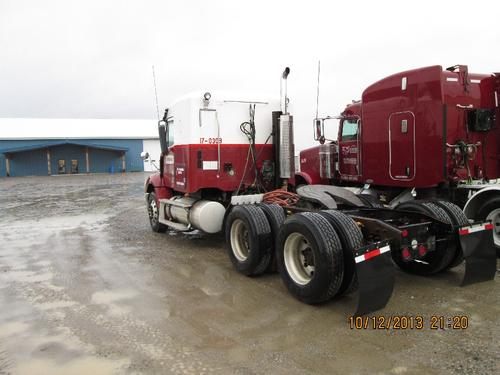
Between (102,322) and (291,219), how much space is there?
2.27 metres

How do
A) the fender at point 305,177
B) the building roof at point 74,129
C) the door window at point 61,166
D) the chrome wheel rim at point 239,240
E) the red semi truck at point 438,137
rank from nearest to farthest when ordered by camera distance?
the chrome wheel rim at point 239,240 → the red semi truck at point 438,137 → the fender at point 305,177 → the door window at point 61,166 → the building roof at point 74,129

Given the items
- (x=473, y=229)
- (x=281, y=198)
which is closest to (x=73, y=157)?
(x=281, y=198)

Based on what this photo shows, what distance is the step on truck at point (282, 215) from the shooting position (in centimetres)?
458

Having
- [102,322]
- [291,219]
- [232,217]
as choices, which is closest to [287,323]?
[291,219]

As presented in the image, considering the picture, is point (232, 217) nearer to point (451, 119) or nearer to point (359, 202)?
point (359, 202)

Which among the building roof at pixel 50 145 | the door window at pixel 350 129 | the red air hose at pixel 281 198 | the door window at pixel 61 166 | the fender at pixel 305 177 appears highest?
the building roof at pixel 50 145

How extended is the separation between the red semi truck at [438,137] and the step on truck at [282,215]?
5.08 ft

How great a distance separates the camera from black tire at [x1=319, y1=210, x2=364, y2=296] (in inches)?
180

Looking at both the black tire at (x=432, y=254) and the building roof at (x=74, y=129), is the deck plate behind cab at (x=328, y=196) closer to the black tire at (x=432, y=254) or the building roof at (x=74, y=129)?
the black tire at (x=432, y=254)

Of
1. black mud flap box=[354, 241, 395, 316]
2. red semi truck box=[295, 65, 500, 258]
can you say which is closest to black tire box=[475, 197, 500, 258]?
red semi truck box=[295, 65, 500, 258]

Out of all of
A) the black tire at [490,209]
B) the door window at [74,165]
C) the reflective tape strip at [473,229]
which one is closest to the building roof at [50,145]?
the door window at [74,165]

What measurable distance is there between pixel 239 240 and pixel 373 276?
2.60 m

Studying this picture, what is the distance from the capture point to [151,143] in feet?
154

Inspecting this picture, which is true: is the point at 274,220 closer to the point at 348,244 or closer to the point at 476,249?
the point at 348,244
